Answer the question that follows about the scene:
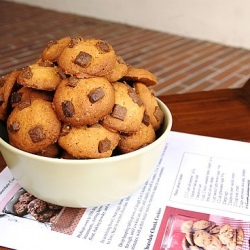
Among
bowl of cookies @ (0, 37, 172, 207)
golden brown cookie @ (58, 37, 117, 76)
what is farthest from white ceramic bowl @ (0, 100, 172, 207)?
golden brown cookie @ (58, 37, 117, 76)

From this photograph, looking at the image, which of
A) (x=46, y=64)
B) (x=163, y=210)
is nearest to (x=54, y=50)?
(x=46, y=64)

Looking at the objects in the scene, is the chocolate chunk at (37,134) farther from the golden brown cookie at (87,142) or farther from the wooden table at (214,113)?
the wooden table at (214,113)

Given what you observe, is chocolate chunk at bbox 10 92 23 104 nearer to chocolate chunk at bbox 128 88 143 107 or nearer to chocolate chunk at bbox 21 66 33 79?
chocolate chunk at bbox 21 66 33 79

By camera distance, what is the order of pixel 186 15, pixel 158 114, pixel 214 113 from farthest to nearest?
1. pixel 186 15
2. pixel 214 113
3. pixel 158 114

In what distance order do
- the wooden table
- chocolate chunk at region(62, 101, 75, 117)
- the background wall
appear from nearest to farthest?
1. chocolate chunk at region(62, 101, 75, 117)
2. the wooden table
3. the background wall

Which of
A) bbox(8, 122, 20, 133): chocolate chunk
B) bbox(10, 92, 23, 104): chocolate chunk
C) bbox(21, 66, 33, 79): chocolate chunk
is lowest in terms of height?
bbox(8, 122, 20, 133): chocolate chunk

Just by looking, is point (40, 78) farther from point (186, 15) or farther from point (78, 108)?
point (186, 15)
